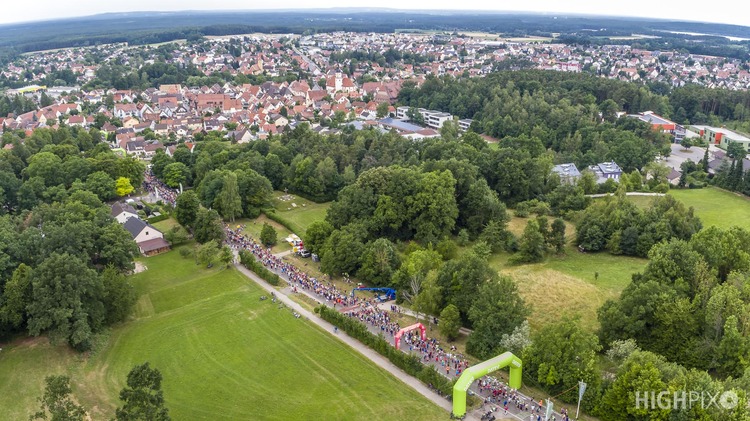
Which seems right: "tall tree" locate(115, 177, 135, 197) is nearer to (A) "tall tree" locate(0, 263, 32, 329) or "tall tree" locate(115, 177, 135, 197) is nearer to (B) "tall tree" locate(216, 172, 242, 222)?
(B) "tall tree" locate(216, 172, 242, 222)

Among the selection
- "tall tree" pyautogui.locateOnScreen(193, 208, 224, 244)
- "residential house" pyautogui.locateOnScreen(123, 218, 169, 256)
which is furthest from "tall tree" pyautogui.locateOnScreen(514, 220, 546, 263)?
"residential house" pyautogui.locateOnScreen(123, 218, 169, 256)

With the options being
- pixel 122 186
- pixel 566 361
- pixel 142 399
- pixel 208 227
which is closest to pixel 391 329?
pixel 566 361

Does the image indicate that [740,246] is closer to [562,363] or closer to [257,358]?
[562,363]

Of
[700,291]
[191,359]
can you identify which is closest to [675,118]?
[700,291]

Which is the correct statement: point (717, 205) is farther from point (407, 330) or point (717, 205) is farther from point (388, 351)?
point (388, 351)

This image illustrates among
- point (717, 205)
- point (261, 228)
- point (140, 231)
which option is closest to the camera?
point (140, 231)

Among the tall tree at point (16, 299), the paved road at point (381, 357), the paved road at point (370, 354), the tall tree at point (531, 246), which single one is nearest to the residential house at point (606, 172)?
the tall tree at point (531, 246)
